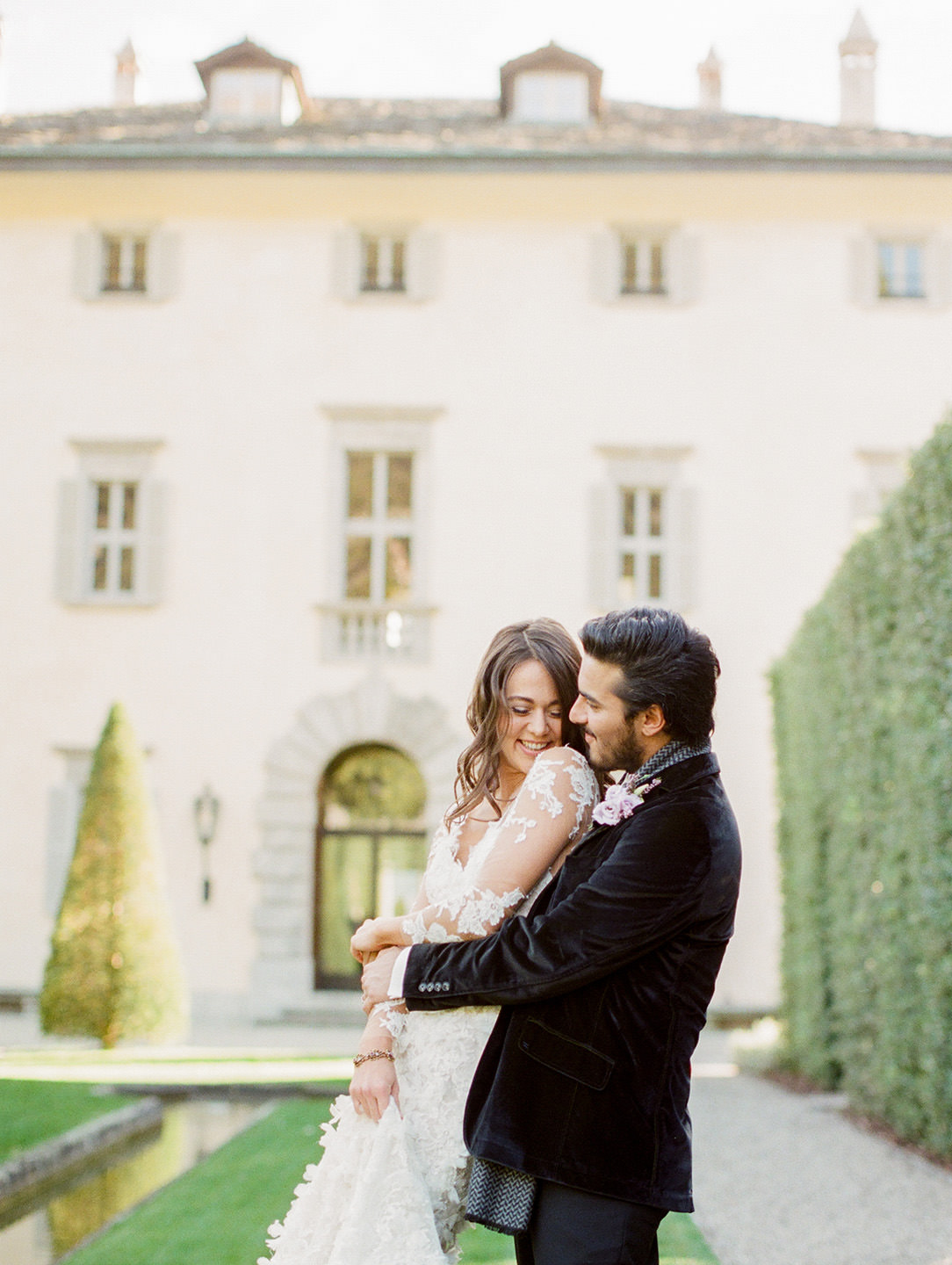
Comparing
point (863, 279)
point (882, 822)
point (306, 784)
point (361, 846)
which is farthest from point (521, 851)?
point (863, 279)

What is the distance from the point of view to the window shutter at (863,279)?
54.4ft

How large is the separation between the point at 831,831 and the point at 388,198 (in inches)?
413

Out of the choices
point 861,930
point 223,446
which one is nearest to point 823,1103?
point 861,930

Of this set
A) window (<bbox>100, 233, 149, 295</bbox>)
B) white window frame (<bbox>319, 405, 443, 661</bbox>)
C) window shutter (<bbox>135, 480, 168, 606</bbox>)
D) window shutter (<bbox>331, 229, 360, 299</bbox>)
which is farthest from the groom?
window (<bbox>100, 233, 149, 295</bbox>)

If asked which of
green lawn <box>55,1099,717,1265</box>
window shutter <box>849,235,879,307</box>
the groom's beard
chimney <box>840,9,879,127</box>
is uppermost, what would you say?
chimney <box>840,9,879,127</box>

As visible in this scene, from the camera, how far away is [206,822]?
51.5 feet

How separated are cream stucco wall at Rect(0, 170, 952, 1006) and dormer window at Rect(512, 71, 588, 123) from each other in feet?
6.85

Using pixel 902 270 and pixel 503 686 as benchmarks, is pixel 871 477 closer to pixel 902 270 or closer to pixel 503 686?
pixel 902 270

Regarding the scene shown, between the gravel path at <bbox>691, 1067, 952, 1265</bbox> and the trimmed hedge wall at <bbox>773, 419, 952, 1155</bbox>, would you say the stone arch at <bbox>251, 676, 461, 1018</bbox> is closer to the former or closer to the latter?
the trimmed hedge wall at <bbox>773, 419, 952, 1155</bbox>

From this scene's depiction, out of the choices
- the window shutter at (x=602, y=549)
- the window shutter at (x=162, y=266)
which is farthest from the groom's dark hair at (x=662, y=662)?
the window shutter at (x=162, y=266)

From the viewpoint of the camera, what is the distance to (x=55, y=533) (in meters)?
16.3

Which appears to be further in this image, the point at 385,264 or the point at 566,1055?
the point at 385,264

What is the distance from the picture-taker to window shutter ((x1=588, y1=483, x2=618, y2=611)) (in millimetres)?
16031

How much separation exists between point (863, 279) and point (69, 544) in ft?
32.8
